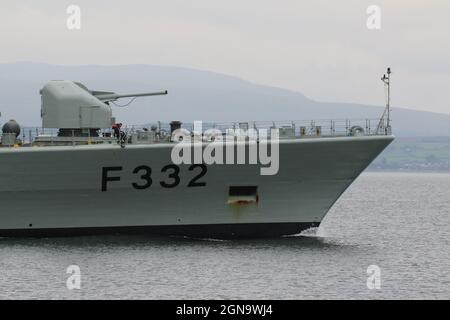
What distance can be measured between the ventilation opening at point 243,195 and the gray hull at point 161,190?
0.15 meters

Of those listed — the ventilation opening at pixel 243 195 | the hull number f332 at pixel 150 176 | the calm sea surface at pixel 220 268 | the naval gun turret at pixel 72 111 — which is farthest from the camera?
the naval gun turret at pixel 72 111

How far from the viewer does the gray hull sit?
38.8 m

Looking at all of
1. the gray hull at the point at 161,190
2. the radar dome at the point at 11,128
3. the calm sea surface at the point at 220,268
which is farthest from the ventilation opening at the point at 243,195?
the radar dome at the point at 11,128

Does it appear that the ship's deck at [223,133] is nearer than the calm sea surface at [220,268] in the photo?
No

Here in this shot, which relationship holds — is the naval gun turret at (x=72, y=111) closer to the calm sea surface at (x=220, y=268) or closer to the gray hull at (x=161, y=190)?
the gray hull at (x=161, y=190)

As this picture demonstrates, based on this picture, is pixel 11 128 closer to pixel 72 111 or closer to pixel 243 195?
pixel 72 111

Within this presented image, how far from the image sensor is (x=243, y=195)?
3966 centimetres

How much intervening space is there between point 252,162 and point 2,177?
10269 mm

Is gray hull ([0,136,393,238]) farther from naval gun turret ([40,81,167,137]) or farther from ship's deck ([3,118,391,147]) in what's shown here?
naval gun turret ([40,81,167,137])

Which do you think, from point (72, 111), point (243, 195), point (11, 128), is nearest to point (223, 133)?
point (243, 195)

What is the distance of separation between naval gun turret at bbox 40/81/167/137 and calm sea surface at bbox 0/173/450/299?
16.3ft

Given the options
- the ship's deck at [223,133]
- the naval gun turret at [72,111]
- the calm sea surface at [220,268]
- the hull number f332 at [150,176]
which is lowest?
the calm sea surface at [220,268]

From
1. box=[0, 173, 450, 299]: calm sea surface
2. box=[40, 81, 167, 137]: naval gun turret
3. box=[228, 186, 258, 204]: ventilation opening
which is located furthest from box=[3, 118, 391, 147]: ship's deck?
box=[0, 173, 450, 299]: calm sea surface

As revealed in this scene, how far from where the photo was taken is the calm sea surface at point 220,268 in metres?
30.4
